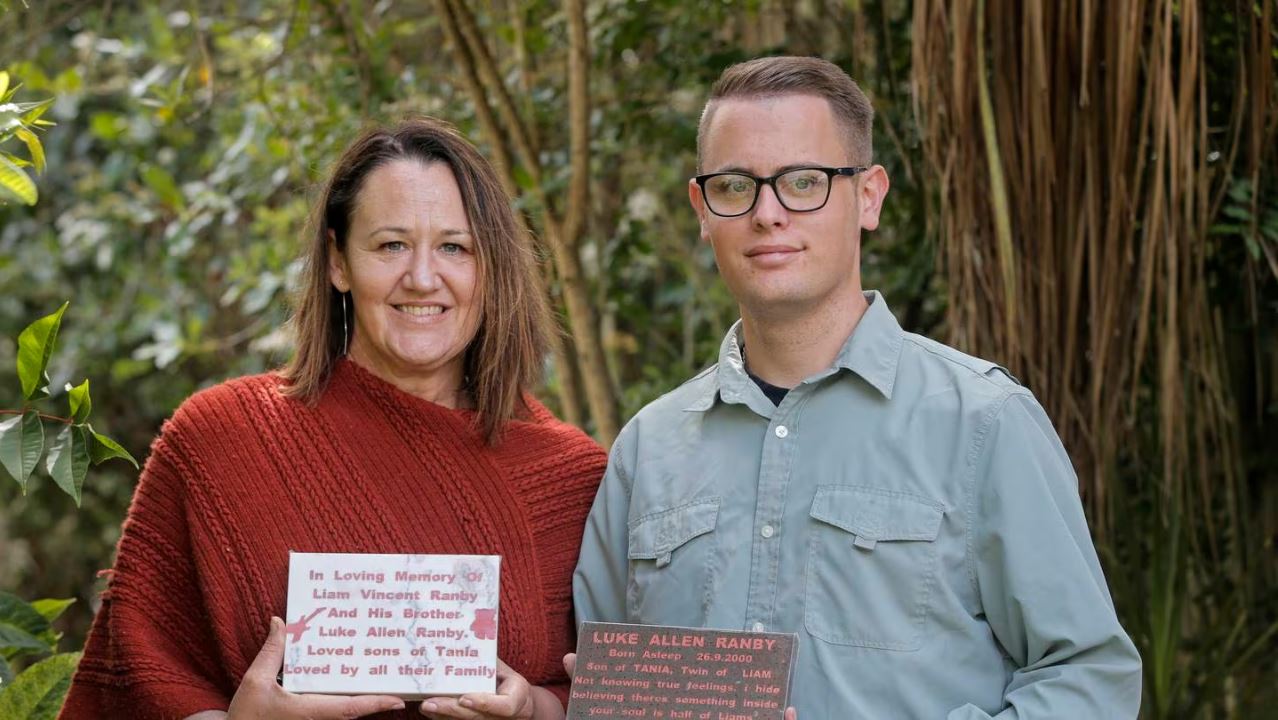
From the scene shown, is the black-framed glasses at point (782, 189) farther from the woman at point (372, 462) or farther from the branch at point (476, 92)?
the branch at point (476, 92)

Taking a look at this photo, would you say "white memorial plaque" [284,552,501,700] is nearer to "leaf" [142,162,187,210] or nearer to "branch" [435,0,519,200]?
"branch" [435,0,519,200]

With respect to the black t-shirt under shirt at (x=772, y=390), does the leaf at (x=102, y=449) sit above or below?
below

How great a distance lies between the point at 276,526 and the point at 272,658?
0.87ft

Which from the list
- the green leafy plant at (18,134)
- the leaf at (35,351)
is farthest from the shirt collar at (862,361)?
the green leafy plant at (18,134)

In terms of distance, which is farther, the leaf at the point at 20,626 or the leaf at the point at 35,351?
the leaf at the point at 20,626

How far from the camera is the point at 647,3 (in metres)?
4.12

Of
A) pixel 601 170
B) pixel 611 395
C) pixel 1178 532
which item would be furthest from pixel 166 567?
pixel 601 170

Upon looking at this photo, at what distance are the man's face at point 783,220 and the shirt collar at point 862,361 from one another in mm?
76

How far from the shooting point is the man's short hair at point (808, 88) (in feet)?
7.75

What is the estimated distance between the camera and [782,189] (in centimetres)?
232

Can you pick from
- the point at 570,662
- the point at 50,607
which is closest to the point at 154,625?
the point at 50,607

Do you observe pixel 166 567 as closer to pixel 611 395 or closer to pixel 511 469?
pixel 511 469

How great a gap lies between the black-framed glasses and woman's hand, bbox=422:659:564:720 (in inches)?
33.0

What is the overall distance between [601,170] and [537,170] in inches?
23.2
